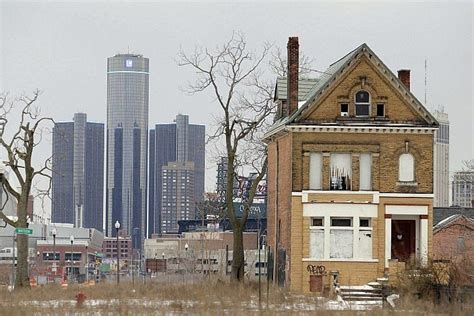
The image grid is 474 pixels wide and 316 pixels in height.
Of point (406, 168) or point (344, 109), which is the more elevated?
point (344, 109)

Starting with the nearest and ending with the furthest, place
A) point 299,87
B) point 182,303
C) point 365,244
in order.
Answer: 1. point 182,303
2. point 365,244
3. point 299,87

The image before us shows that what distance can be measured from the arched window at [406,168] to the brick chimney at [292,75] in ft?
20.6

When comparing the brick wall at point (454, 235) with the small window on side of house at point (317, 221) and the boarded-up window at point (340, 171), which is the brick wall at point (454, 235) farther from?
the small window on side of house at point (317, 221)

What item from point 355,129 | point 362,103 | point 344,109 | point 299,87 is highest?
point 299,87

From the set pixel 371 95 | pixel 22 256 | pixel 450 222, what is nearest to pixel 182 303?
pixel 22 256

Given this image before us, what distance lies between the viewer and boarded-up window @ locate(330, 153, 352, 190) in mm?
58875

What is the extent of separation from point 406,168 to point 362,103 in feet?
13.5

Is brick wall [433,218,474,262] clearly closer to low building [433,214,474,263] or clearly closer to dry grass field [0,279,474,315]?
low building [433,214,474,263]

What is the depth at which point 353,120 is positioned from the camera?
58875 mm

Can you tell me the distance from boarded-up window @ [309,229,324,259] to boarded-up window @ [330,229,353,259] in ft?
1.71

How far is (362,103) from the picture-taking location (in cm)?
5934

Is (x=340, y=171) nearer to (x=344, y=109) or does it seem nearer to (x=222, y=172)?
(x=344, y=109)

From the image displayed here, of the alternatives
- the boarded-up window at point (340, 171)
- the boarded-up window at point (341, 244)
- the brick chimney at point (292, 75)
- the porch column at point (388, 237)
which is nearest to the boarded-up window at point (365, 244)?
the boarded-up window at point (341, 244)

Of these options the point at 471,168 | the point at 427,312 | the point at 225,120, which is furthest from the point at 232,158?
the point at 471,168
